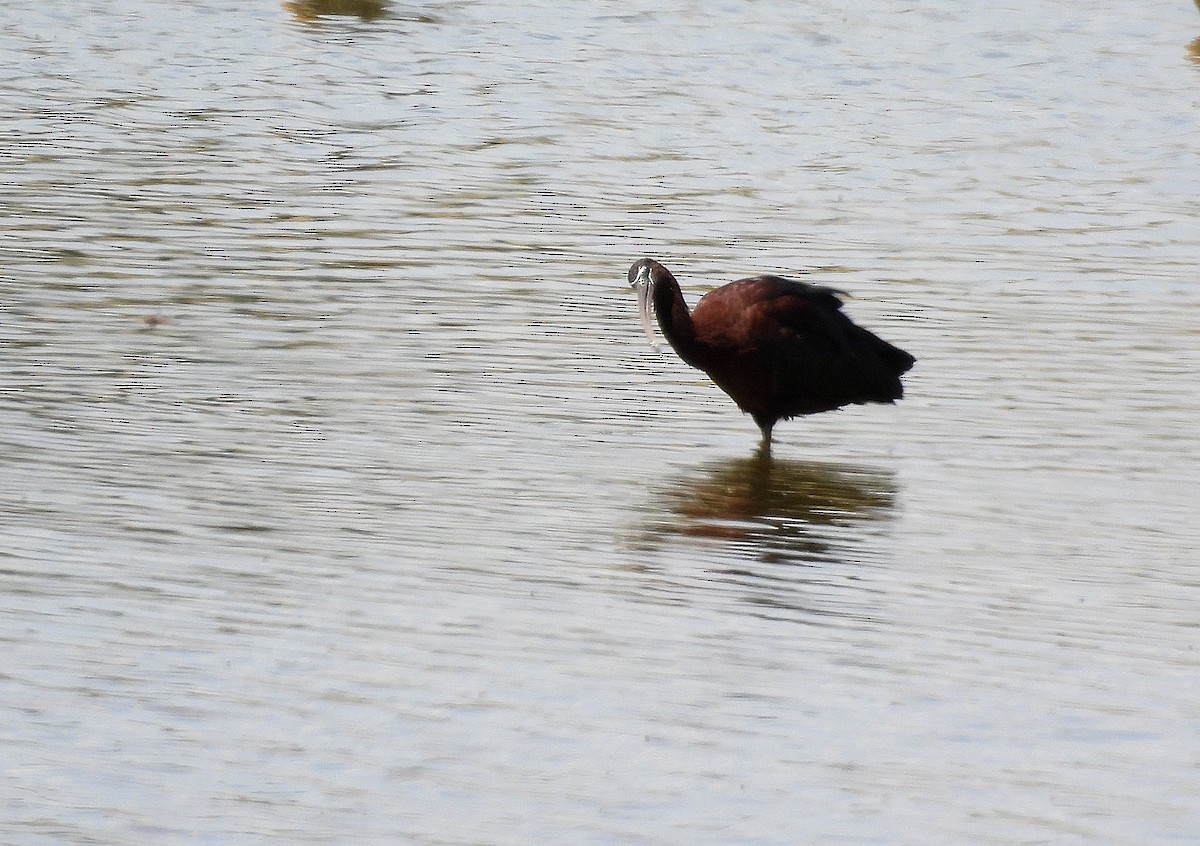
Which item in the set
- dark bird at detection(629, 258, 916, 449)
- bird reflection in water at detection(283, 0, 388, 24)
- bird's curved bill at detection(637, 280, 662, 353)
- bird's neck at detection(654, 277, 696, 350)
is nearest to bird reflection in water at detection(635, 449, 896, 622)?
dark bird at detection(629, 258, 916, 449)

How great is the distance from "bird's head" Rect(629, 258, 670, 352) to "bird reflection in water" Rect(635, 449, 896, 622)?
0.70 m

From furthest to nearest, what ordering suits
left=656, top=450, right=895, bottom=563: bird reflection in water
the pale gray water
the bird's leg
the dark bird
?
the bird's leg → the dark bird → left=656, top=450, right=895, bottom=563: bird reflection in water → the pale gray water

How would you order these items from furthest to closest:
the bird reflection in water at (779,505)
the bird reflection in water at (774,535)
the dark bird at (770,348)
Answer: the dark bird at (770,348) → the bird reflection in water at (779,505) → the bird reflection in water at (774,535)

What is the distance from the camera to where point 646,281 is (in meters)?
8.32

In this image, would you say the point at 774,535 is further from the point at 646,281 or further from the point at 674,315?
the point at 646,281

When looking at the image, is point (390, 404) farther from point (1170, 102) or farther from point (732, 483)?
point (1170, 102)

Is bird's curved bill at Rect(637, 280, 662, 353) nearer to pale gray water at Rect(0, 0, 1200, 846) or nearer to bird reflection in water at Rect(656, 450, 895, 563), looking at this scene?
pale gray water at Rect(0, 0, 1200, 846)

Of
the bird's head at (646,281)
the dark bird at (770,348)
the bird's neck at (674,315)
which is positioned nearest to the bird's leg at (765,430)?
the dark bird at (770,348)

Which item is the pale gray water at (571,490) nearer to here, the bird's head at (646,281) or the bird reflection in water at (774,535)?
the bird reflection in water at (774,535)

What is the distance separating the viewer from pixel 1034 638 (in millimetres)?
5949

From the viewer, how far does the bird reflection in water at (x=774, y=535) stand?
20.6 feet

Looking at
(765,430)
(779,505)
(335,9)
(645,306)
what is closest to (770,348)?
(765,430)

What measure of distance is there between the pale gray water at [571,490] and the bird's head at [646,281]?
0.40m

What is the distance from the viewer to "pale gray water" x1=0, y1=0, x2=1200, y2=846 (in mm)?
4898
